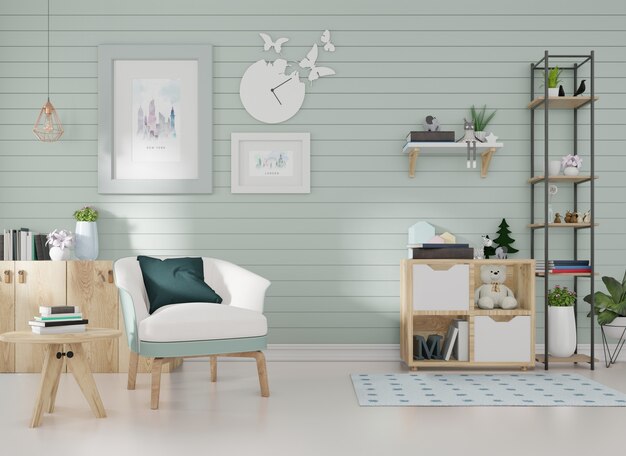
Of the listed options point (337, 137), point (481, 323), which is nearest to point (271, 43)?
point (337, 137)

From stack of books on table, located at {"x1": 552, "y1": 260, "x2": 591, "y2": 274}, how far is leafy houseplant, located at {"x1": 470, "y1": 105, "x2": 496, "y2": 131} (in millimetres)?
1021

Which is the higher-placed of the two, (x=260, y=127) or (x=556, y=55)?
(x=556, y=55)

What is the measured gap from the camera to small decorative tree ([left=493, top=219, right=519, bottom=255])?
4.57 m

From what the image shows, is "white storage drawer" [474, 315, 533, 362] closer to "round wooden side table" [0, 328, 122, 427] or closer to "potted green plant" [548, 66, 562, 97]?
"potted green plant" [548, 66, 562, 97]

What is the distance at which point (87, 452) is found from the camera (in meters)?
2.47

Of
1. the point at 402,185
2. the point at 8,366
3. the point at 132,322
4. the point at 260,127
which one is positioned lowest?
the point at 8,366

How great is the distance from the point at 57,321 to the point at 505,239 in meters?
2.91

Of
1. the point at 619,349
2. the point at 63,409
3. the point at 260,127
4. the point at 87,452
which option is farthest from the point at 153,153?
the point at 619,349

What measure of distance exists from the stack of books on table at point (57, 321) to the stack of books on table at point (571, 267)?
9.66 feet

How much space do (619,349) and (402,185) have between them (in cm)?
183

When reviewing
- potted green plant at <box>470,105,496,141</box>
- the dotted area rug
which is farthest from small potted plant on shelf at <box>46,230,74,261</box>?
potted green plant at <box>470,105,496,141</box>

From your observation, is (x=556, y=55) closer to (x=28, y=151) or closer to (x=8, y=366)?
(x=28, y=151)

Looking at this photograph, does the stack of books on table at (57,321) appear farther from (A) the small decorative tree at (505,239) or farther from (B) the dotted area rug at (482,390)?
(A) the small decorative tree at (505,239)

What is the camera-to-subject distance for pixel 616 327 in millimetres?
4453
